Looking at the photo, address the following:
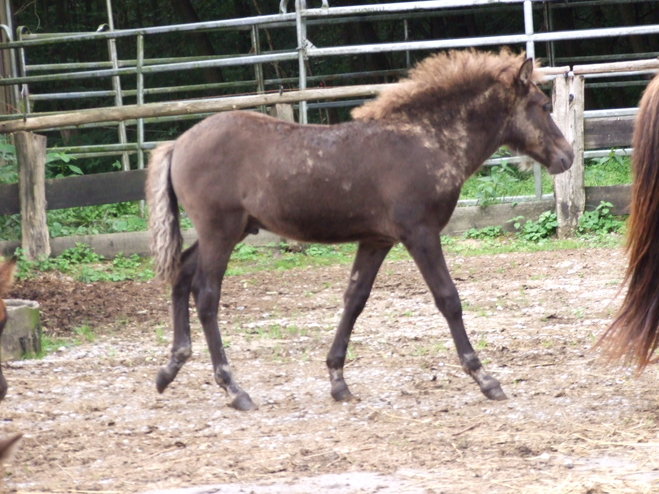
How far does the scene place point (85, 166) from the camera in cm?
1393

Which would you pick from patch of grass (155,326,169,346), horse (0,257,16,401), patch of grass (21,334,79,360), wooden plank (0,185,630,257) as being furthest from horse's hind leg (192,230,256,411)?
wooden plank (0,185,630,257)

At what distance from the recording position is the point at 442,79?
4.75m

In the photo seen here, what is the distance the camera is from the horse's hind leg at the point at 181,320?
4730 millimetres

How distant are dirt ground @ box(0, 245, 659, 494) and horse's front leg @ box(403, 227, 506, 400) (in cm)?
13

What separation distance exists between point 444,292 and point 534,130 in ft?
3.88

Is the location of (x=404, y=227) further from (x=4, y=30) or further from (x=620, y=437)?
(x=4, y=30)

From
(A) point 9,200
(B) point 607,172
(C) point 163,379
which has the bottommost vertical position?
(C) point 163,379

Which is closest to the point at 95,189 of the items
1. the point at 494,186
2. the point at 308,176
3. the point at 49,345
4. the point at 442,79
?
the point at 49,345

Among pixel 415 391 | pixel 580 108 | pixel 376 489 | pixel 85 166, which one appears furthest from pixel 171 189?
pixel 85 166

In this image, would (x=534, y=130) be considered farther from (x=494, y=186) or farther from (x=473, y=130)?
(x=494, y=186)

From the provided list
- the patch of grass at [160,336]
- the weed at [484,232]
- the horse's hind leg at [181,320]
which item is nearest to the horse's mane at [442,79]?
the horse's hind leg at [181,320]

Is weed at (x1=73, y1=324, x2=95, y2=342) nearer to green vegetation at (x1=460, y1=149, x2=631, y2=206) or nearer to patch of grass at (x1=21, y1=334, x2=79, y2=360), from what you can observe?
patch of grass at (x1=21, y1=334, x2=79, y2=360)

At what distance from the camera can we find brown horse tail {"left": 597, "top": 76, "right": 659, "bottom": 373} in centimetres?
396

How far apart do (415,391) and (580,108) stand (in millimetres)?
5114
